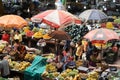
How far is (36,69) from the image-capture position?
43.6 ft

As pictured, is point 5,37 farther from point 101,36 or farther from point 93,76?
point 93,76

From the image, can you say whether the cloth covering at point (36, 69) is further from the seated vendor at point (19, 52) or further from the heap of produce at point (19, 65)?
the seated vendor at point (19, 52)

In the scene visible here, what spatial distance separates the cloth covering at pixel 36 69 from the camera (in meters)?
13.1

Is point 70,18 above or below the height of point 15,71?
above

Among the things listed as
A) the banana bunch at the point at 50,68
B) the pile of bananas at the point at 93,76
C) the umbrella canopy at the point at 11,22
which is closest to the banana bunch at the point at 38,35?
the umbrella canopy at the point at 11,22

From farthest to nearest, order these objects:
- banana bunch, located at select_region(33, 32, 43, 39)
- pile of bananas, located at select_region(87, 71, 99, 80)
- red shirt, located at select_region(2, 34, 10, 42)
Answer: banana bunch, located at select_region(33, 32, 43, 39), red shirt, located at select_region(2, 34, 10, 42), pile of bananas, located at select_region(87, 71, 99, 80)

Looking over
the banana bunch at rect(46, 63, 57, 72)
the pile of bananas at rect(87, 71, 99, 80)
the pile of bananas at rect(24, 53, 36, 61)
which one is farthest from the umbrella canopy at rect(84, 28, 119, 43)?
the pile of bananas at rect(24, 53, 36, 61)

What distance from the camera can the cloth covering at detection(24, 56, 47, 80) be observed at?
43.1ft

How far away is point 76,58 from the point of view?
1534cm

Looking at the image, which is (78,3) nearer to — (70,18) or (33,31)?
(33,31)

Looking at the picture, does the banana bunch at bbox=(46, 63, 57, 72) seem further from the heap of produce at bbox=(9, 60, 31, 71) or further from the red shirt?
the red shirt

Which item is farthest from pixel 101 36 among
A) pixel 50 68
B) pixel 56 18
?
pixel 50 68

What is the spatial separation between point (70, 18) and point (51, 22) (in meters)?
0.82

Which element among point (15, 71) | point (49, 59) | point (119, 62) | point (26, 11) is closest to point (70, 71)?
point (49, 59)
